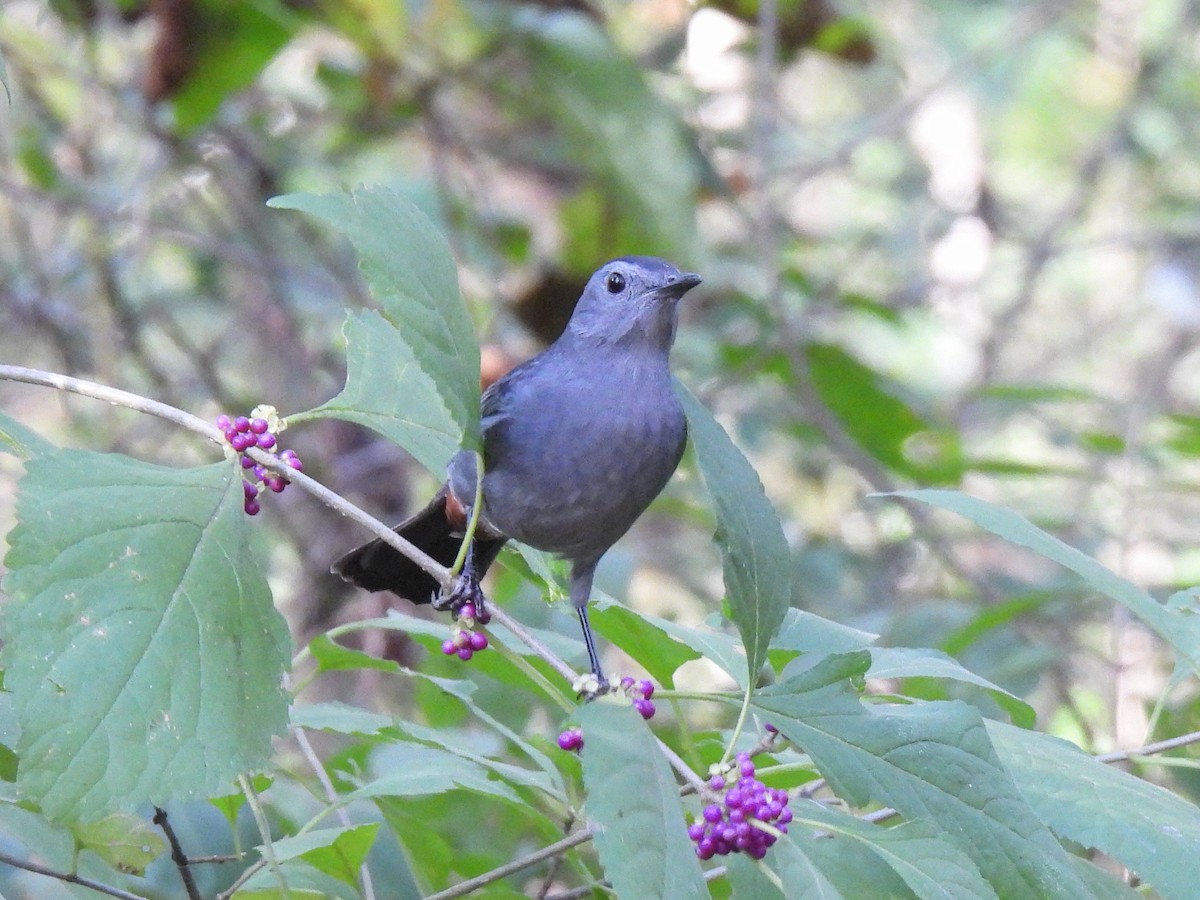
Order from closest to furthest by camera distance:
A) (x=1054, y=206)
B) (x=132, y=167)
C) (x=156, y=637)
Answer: (x=156, y=637)
(x=132, y=167)
(x=1054, y=206)

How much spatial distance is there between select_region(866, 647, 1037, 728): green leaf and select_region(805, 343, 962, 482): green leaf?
3.75 meters

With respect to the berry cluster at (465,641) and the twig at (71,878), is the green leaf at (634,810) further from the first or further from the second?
the twig at (71,878)

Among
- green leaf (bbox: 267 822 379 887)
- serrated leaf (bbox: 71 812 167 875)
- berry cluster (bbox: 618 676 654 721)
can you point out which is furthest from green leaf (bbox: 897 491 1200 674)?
serrated leaf (bbox: 71 812 167 875)

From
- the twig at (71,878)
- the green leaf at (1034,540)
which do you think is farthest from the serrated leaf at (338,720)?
the green leaf at (1034,540)

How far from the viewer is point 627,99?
5.16 metres

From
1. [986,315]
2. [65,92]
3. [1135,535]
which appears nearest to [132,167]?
[65,92]

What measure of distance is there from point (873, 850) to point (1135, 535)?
3753 millimetres

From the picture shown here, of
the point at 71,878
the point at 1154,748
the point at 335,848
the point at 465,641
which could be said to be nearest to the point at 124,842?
the point at 71,878

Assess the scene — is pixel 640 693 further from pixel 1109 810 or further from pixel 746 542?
pixel 1109 810

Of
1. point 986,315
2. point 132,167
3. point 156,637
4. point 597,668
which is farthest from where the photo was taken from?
point 986,315

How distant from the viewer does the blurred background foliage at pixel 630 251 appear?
520 centimetres

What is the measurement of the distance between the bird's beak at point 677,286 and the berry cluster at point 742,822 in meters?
1.60

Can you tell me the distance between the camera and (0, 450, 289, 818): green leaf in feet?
5.14

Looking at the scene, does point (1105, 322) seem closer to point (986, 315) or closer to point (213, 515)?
point (986, 315)
